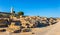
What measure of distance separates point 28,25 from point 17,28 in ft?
21.8

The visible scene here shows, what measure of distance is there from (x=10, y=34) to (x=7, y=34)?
0.40 metres

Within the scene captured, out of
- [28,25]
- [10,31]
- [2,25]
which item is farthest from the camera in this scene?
[28,25]

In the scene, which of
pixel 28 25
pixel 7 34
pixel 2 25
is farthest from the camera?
pixel 28 25

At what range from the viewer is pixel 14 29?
20516mm

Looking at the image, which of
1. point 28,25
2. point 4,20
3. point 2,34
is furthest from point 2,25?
point 2,34

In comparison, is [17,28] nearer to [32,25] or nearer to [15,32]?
[15,32]

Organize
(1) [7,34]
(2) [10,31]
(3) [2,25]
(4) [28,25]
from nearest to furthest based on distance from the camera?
1. (1) [7,34]
2. (2) [10,31]
3. (3) [2,25]
4. (4) [28,25]

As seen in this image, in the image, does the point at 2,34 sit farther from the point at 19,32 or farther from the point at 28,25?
the point at 28,25

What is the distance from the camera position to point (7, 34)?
1853cm

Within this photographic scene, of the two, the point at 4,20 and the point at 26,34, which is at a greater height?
the point at 4,20

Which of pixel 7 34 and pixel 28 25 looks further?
pixel 28 25

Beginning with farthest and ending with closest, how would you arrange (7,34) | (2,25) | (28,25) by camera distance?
1. (28,25)
2. (2,25)
3. (7,34)

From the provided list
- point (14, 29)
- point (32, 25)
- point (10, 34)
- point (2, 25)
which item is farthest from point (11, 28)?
point (32, 25)

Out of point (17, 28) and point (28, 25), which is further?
point (28, 25)
